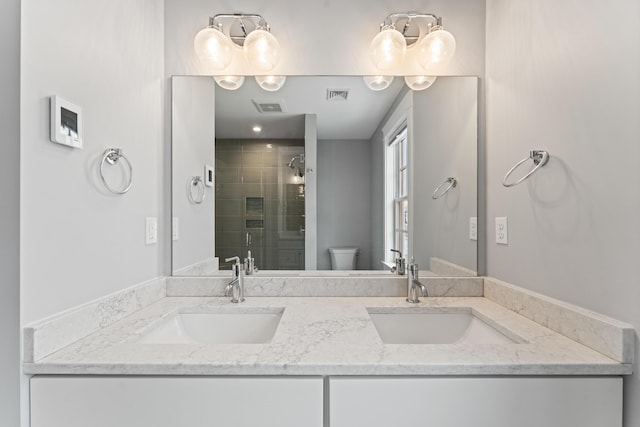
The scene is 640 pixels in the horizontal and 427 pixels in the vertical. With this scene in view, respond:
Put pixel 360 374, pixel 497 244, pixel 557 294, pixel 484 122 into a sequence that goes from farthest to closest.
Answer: pixel 484 122
pixel 497 244
pixel 557 294
pixel 360 374

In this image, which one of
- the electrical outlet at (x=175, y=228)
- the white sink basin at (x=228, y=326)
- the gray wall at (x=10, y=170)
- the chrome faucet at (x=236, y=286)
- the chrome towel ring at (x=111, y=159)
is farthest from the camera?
the electrical outlet at (x=175, y=228)

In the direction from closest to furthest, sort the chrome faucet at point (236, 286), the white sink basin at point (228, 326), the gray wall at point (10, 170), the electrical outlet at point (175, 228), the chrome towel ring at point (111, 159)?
the gray wall at point (10, 170)
the chrome towel ring at point (111, 159)
the white sink basin at point (228, 326)
the chrome faucet at point (236, 286)
the electrical outlet at point (175, 228)

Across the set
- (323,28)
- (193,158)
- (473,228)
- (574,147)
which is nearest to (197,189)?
(193,158)

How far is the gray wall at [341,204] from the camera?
161 cm

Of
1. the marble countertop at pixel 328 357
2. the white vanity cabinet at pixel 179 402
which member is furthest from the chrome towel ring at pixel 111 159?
the white vanity cabinet at pixel 179 402

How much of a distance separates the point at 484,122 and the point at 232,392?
60.4 inches

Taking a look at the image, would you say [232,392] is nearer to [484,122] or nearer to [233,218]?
[233,218]

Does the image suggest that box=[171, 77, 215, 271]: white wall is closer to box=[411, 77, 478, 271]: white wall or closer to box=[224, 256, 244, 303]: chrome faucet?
box=[224, 256, 244, 303]: chrome faucet

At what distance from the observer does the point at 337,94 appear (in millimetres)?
1597

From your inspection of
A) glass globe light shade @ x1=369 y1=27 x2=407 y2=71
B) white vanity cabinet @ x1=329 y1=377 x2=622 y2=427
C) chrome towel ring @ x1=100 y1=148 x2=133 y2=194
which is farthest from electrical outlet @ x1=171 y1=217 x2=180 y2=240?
glass globe light shade @ x1=369 y1=27 x2=407 y2=71

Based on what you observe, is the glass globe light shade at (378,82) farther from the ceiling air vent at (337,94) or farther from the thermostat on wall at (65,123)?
the thermostat on wall at (65,123)

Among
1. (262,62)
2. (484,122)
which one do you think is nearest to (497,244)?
(484,122)

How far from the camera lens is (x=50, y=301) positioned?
36.1 inches

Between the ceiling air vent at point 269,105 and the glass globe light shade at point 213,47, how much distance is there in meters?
0.23
